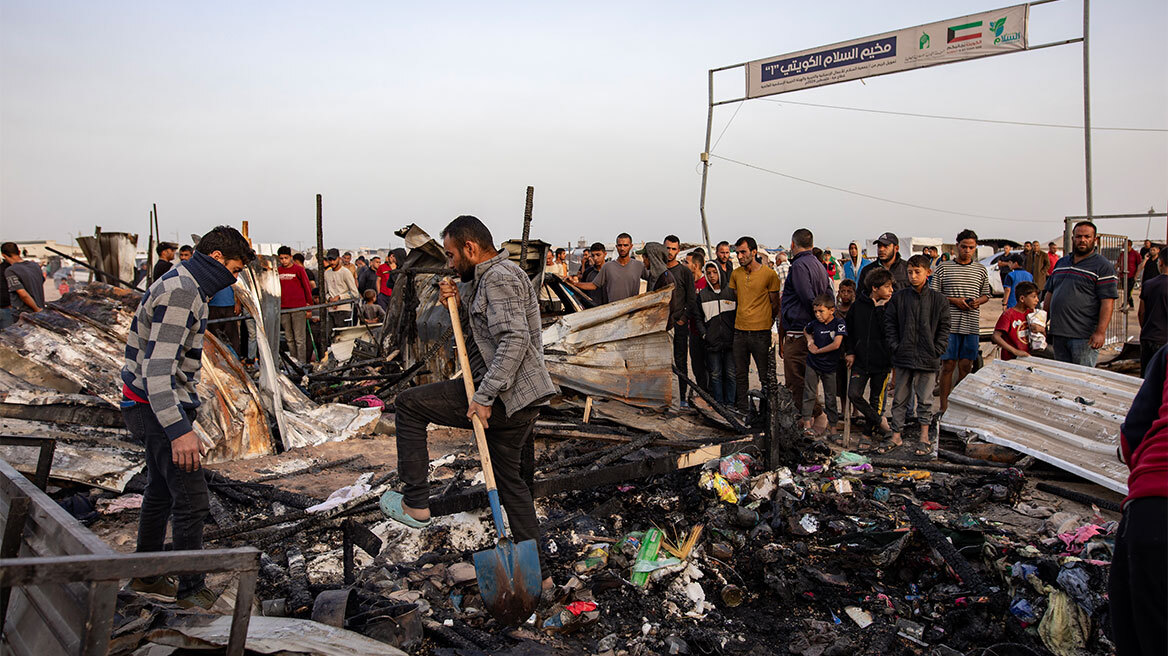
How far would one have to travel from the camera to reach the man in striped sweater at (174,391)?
3271 mm

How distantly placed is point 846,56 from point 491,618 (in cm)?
1226

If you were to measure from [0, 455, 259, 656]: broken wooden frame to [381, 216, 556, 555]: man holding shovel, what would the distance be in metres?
1.69

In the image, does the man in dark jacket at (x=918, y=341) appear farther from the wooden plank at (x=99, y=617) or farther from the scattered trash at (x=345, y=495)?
the wooden plank at (x=99, y=617)

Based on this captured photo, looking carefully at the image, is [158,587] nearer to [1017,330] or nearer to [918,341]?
[918,341]

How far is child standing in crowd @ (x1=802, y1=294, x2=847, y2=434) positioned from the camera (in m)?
7.07

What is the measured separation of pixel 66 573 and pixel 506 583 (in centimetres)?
215

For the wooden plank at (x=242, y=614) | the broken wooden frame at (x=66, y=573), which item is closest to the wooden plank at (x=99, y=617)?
the broken wooden frame at (x=66, y=573)

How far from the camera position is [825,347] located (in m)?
7.07

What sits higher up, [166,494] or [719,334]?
[719,334]

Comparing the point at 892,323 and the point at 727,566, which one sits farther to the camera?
the point at 892,323

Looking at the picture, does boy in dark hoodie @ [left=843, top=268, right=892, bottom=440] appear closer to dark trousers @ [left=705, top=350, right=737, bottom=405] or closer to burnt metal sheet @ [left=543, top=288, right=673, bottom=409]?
dark trousers @ [left=705, top=350, right=737, bottom=405]

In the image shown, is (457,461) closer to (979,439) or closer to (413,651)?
(413,651)

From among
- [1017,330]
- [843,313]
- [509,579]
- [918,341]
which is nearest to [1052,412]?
[918,341]

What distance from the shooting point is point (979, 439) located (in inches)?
245
